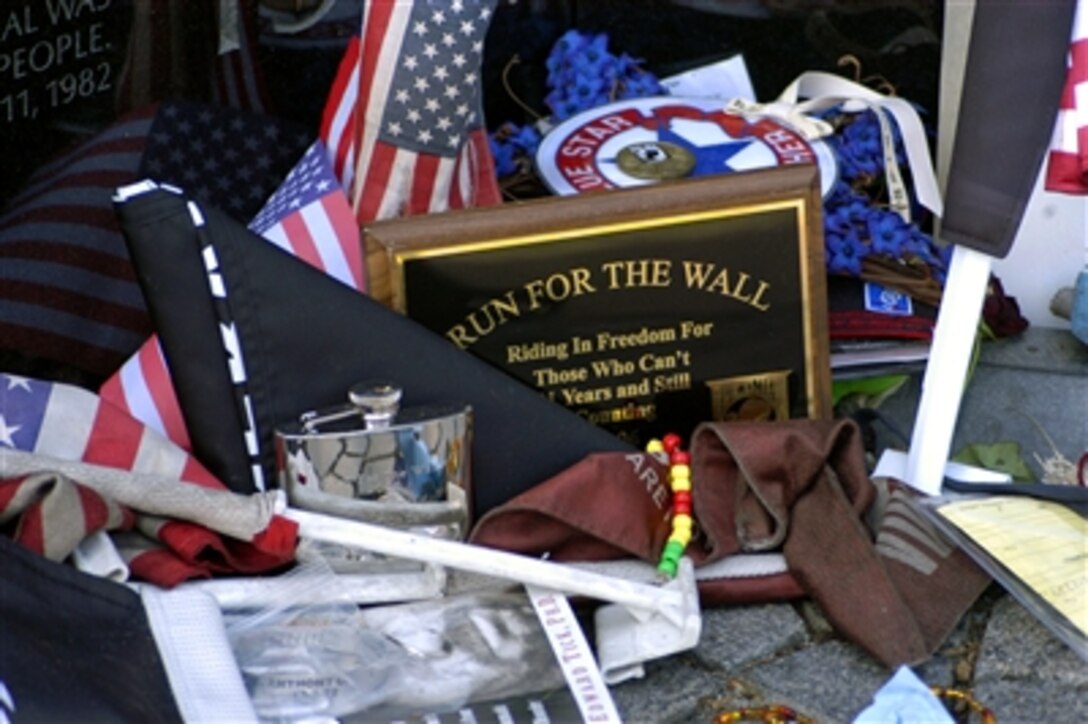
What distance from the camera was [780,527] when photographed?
98.1 inches

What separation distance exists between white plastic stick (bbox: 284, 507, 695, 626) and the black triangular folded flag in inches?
8.0

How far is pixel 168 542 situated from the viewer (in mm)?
2340

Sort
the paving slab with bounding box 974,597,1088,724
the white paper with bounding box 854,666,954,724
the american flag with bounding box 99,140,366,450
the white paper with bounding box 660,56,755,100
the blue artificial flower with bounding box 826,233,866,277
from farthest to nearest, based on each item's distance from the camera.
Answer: the white paper with bounding box 660,56,755,100
the blue artificial flower with bounding box 826,233,866,277
the american flag with bounding box 99,140,366,450
the paving slab with bounding box 974,597,1088,724
the white paper with bounding box 854,666,954,724

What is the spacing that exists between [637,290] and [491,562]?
1.85ft

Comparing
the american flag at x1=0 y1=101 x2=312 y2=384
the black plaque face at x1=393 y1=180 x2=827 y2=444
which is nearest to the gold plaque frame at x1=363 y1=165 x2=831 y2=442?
the black plaque face at x1=393 y1=180 x2=827 y2=444

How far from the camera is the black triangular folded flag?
95.1 inches

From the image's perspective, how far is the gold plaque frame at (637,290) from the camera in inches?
104

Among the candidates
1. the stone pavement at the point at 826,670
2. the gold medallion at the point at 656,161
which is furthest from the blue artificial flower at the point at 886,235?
the stone pavement at the point at 826,670

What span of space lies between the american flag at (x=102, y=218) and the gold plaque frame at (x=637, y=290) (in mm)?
594

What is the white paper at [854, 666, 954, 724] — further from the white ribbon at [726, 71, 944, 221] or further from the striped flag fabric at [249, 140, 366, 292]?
the white ribbon at [726, 71, 944, 221]

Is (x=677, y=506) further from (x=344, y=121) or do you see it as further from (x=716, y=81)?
(x=716, y=81)

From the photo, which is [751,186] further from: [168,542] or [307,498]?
[168,542]

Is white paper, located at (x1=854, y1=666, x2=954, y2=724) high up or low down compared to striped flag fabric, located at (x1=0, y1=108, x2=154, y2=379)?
down

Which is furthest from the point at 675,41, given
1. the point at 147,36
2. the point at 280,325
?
the point at 280,325
